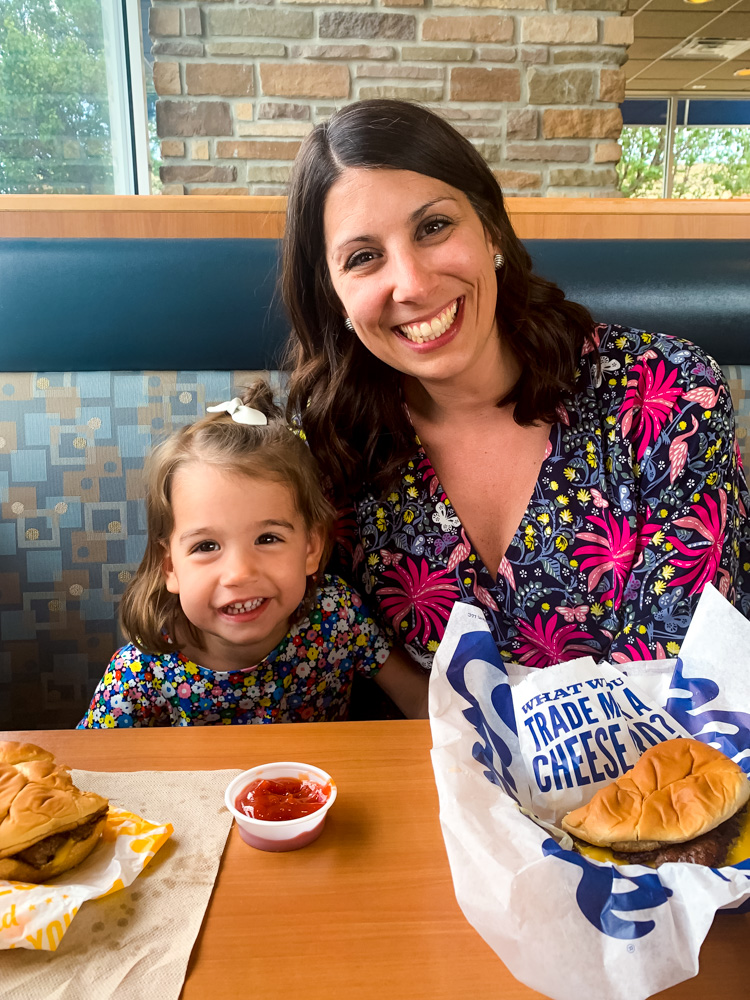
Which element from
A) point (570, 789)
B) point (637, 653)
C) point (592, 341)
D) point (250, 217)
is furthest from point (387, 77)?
point (570, 789)

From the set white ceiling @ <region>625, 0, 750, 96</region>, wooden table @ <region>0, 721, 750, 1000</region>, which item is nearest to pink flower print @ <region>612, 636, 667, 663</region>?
wooden table @ <region>0, 721, 750, 1000</region>

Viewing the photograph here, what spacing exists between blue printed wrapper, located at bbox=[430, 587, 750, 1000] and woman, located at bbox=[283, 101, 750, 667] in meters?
0.35

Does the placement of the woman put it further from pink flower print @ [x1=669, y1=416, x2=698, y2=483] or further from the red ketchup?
the red ketchup

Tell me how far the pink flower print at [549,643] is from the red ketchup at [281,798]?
596 mm

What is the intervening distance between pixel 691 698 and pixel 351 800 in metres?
0.37

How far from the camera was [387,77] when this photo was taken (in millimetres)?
3486

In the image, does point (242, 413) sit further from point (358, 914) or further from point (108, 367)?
point (358, 914)

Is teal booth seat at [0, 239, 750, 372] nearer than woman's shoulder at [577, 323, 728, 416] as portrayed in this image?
No

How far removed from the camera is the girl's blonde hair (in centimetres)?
117

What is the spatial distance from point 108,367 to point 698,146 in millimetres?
9215

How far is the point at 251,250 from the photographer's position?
5.12 ft

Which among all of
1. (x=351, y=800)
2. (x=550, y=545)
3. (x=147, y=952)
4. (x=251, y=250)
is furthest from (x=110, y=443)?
(x=147, y=952)

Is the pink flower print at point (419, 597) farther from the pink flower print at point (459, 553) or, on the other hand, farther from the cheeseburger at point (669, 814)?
the cheeseburger at point (669, 814)

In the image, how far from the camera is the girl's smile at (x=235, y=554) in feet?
3.53
